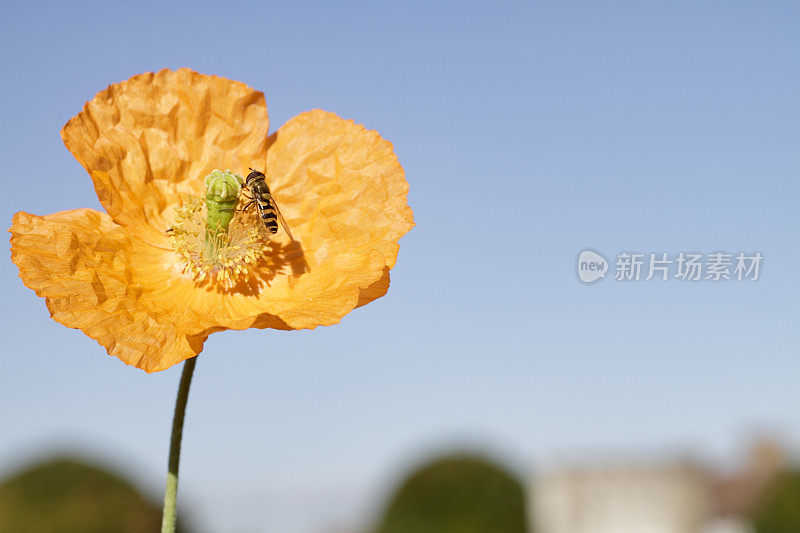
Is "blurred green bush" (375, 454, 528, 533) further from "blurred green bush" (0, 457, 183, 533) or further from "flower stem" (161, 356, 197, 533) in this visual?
"flower stem" (161, 356, 197, 533)

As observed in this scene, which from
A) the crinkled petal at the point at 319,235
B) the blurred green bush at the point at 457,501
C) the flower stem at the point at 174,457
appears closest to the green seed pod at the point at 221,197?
the crinkled petal at the point at 319,235

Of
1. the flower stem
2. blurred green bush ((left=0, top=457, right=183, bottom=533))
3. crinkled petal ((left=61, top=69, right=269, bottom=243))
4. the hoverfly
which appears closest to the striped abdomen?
the hoverfly

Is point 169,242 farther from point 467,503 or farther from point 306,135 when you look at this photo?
point 467,503

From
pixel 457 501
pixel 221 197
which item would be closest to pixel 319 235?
pixel 221 197

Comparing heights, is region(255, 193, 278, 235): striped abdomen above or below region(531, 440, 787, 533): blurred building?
above

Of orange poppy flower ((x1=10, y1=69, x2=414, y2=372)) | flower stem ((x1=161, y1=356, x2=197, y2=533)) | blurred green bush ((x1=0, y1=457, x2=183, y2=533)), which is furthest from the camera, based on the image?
blurred green bush ((x1=0, y1=457, x2=183, y2=533))

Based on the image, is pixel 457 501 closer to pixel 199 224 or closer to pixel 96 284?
pixel 199 224
